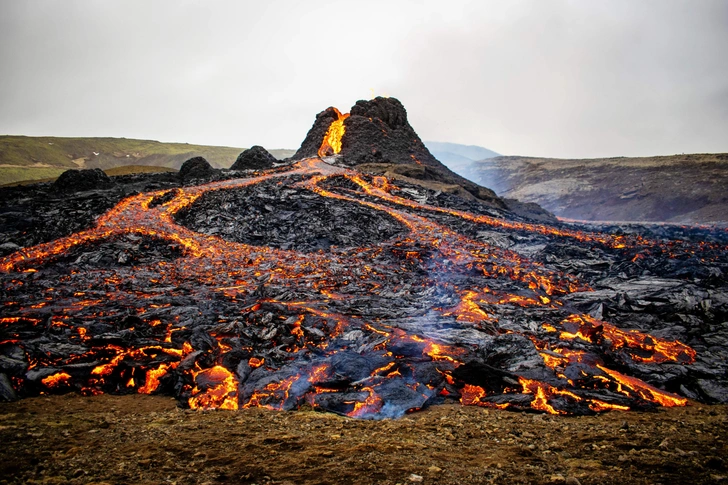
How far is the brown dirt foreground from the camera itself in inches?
139

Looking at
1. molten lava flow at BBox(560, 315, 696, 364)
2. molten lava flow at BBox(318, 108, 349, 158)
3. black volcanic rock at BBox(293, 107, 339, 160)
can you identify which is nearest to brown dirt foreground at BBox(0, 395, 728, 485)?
molten lava flow at BBox(560, 315, 696, 364)

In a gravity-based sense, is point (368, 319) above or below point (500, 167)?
below

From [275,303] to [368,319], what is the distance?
117 inches

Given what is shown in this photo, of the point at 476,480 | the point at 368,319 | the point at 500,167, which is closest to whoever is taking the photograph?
the point at 476,480

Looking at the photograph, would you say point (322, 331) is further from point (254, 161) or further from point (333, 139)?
point (333, 139)

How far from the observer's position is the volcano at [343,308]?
23.3ft

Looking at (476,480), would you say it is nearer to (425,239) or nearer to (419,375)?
(419,375)

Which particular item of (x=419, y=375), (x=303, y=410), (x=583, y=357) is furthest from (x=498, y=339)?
(x=303, y=410)

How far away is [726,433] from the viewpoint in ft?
15.1

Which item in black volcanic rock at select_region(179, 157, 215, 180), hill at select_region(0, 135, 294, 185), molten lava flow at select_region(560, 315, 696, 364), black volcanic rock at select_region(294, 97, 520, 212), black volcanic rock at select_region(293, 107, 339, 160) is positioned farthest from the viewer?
hill at select_region(0, 135, 294, 185)

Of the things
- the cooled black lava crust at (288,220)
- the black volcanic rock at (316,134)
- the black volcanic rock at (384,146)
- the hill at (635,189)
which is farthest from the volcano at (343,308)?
the hill at (635,189)

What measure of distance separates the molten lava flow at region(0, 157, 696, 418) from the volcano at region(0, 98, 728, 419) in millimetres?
53

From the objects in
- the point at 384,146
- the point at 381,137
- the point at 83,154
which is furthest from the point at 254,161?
the point at 83,154

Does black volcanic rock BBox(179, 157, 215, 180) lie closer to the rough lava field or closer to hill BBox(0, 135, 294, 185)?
the rough lava field
